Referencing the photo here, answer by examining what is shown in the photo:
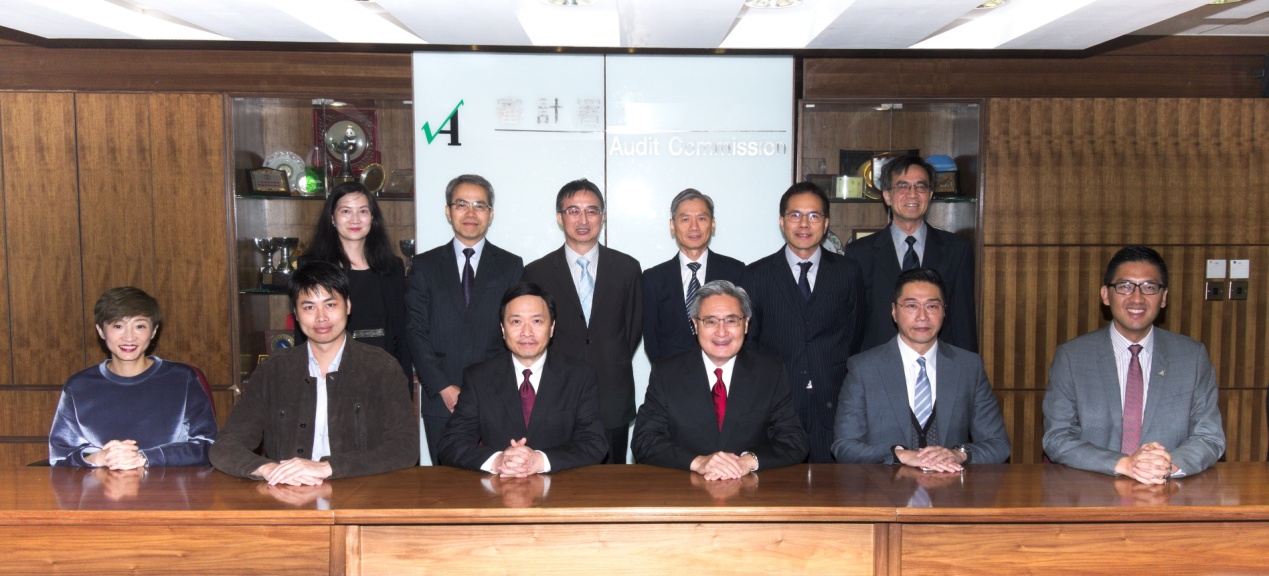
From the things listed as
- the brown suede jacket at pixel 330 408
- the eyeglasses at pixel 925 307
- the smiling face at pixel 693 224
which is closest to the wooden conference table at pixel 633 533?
the brown suede jacket at pixel 330 408

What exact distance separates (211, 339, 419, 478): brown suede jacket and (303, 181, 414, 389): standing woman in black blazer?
2.49 feet

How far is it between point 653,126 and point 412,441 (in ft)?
7.39

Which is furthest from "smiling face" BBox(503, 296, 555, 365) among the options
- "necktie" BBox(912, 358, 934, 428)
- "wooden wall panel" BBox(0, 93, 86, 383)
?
"wooden wall panel" BBox(0, 93, 86, 383)

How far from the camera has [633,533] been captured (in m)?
2.16

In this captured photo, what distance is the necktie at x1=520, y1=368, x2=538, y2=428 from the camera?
281cm

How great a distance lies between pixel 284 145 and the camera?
4.54m

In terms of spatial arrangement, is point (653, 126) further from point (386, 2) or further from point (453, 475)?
point (453, 475)

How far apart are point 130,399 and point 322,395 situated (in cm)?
76

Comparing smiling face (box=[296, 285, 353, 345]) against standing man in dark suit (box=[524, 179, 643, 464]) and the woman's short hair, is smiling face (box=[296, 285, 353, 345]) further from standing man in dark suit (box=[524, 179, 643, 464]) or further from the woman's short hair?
standing man in dark suit (box=[524, 179, 643, 464])

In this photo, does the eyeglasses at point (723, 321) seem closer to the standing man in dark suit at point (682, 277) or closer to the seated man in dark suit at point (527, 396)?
the seated man in dark suit at point (527, 396)

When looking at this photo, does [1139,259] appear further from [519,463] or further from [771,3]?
[519,463]

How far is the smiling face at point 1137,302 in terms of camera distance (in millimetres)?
2836

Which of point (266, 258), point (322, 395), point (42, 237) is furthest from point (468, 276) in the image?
point (42, 237)

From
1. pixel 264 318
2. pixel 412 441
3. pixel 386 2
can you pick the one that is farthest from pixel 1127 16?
pixel 264 318
